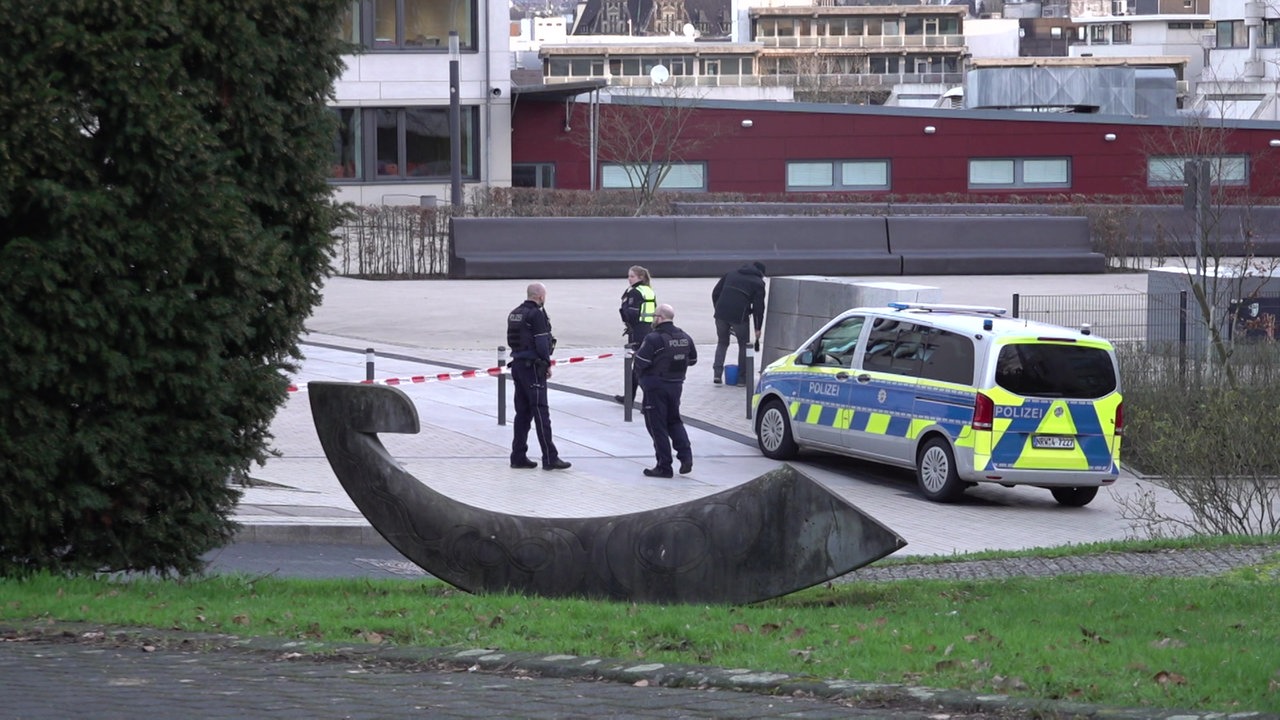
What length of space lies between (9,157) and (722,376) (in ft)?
46.1

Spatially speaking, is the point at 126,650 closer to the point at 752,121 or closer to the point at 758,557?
the point at 758,557

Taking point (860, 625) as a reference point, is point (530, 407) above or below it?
above

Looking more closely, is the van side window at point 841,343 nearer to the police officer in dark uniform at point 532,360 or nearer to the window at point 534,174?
the police officer in dark uniform at point 532,360

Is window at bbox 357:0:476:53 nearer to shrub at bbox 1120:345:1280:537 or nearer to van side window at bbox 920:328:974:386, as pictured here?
van side window at bbox 920:328:974:386

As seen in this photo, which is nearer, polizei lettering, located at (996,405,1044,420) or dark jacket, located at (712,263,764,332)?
polizei lettering, located at (996,405,1044,420)

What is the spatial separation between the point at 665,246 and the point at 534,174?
52.8ft

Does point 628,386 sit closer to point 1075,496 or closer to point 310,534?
point 1075,496

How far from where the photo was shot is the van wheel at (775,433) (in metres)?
16.7

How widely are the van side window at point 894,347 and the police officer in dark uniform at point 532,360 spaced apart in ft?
10.6

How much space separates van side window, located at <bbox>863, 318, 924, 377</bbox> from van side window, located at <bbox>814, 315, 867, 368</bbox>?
230 millimetres

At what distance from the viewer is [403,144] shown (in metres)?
47.6

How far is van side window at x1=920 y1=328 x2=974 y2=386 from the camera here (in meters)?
14.7

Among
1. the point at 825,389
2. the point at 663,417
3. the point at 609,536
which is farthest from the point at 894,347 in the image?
the point at 609,536

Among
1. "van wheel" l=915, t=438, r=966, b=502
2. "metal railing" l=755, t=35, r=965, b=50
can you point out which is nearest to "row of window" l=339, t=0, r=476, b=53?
"van wheel" l=915, t=438, r=966, b=502
